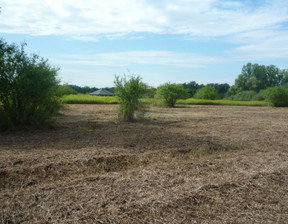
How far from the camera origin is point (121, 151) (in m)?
5.64

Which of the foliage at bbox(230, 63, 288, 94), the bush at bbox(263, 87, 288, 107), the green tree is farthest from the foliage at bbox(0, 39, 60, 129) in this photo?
the foliage at bbox(230, 63, 288, 94)

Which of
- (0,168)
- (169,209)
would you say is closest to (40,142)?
(0,168)

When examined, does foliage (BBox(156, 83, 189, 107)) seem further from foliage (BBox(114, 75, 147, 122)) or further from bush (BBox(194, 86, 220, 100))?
bush (BBox(194, 86, 220, 100))

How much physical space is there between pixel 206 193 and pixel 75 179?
1904 mm

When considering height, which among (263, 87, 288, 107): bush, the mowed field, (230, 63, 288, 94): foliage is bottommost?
the mowed field

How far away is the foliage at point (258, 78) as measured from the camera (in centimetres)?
6756

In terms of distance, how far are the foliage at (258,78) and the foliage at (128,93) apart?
201 ft

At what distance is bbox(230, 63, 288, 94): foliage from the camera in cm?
6756

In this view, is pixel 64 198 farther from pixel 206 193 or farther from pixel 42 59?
pixel 42 59

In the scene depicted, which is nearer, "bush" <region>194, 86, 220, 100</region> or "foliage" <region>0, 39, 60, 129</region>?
"foliage" <region>0, 39, 60, 129</region>

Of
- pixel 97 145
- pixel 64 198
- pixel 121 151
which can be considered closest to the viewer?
pixel 64 198

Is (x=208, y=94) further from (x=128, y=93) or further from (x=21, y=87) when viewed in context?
(x=21, y=87)

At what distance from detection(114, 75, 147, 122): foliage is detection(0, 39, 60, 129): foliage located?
3.45 metres

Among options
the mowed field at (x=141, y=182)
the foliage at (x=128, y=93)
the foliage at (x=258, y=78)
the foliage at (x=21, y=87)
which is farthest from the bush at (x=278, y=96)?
the foliage at (x=258, y=78)
